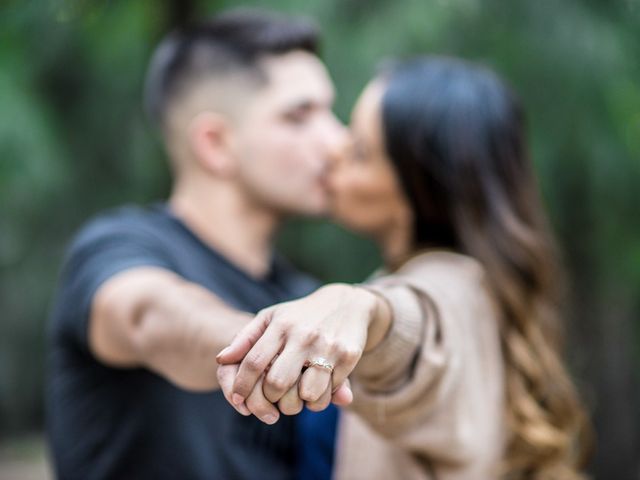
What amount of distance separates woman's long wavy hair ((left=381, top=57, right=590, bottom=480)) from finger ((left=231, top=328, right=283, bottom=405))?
106 centimetres

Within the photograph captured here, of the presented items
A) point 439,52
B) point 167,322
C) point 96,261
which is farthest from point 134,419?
point 439,52

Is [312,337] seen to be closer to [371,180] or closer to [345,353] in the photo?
[345,353]

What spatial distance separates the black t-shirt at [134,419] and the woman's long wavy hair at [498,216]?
0.55m

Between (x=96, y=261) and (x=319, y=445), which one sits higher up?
(x=96, y=261)

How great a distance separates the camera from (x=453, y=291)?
161 centimetres

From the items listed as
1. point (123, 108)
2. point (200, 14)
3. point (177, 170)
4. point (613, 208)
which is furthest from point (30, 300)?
point (613, 208)

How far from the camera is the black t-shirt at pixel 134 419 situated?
1736 mm

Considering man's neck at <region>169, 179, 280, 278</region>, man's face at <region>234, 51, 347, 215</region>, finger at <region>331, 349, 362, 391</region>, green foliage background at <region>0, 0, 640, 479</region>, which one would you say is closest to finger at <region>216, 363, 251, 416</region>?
finger at <region>331, 349, 362, 391</region>

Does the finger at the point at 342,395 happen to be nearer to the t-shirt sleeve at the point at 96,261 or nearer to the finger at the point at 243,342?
the finger at the point at 243,342

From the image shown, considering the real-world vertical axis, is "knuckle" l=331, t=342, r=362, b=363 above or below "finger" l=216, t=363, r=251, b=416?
above

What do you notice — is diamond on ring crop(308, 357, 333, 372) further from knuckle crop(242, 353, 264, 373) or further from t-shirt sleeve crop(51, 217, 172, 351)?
t-shirt sleeve crop(51, 217, 172, 351)

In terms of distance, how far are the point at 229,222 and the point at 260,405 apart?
1465 mm

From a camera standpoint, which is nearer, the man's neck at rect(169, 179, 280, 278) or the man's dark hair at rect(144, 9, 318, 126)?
the man's neck at rect(169, 179, 280, 278)

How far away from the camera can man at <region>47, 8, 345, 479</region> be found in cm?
141
